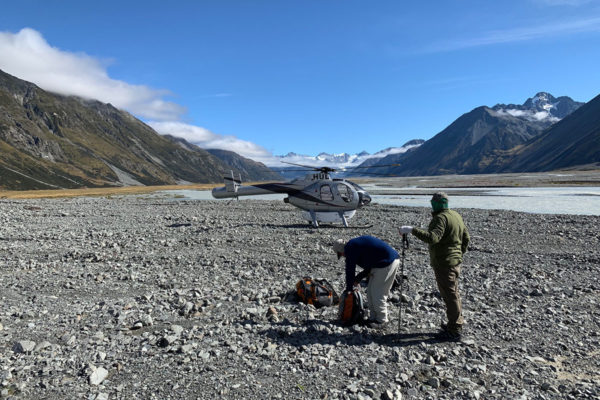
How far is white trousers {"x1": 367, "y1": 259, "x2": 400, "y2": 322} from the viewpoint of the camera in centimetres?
769

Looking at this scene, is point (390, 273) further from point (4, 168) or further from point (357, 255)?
point (4, 168)

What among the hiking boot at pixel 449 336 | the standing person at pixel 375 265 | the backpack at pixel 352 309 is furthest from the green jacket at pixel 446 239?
the backpack at pixel 352 309

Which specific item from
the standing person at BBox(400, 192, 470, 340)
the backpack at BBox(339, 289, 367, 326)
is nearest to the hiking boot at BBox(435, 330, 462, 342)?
the standing person at BBox(400, 192, 470, 340)

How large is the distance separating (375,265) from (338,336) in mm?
1647

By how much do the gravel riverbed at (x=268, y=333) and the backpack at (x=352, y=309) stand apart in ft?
0.63

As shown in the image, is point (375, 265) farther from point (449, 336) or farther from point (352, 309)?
point (449, 336)

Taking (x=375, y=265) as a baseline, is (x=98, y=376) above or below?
below

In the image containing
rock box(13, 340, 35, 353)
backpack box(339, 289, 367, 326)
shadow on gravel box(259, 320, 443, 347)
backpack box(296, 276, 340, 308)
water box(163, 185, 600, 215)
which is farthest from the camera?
water box(163, 185, 600, 215)

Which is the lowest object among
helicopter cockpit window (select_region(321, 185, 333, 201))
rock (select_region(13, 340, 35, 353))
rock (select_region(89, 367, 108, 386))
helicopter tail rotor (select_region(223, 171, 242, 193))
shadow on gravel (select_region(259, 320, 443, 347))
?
shadow on gravel (select_region(259, 320, 443, 347))

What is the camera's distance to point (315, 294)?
366 inches

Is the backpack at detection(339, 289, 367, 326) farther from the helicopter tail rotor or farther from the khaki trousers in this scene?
the helicopter tail rotor

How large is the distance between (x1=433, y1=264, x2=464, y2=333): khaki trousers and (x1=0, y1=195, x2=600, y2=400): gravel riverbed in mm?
409

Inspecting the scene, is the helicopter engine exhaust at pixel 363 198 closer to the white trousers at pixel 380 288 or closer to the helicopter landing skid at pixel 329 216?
the helicopter landing skid at pixel 329 216

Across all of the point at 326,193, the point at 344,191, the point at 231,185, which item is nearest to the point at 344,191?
the point at 344,191
